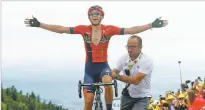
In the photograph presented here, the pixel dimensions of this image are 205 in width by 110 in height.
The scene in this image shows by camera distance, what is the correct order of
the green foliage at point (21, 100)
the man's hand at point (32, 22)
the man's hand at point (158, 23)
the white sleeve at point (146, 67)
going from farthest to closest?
the green foliage at point (21, 100)
the man's hand at point (32, 22)
the man's hand at point (158, 23)
the white sleeve at point (146, 67)

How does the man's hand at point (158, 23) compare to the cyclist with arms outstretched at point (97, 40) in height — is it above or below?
above

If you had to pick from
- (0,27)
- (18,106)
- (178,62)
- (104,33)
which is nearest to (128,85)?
(104,33)

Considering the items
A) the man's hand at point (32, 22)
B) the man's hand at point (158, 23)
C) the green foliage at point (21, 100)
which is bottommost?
the green foliage at point (21, 100)

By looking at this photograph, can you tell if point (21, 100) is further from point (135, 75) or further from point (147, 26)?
point (135, 75)

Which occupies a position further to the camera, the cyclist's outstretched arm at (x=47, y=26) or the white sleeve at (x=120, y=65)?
the cyclist's outstretched arm at (x=47, y=26)

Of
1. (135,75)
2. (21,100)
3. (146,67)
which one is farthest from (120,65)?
(21,100)

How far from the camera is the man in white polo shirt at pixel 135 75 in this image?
9453 mm

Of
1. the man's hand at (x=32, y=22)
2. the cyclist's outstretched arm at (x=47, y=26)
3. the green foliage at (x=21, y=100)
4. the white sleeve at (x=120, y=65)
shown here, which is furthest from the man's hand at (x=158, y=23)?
the green foliage at (x=21, y=100)

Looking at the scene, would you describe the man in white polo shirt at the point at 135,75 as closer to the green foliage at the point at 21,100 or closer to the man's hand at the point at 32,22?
the man's hand at the point at 32,22

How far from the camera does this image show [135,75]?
380 inches

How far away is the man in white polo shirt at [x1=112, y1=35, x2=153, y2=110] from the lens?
9.45m

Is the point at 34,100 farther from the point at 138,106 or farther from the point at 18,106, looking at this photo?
the point at 138,106

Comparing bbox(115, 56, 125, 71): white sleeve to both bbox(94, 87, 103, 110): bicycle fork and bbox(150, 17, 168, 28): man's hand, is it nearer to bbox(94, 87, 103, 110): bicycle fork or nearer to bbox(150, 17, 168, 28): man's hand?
bbox(94, 87, 103, 110): bicycle fork

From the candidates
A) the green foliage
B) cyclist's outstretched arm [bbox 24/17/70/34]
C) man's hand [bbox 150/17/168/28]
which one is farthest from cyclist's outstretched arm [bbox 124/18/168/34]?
the green foliage
